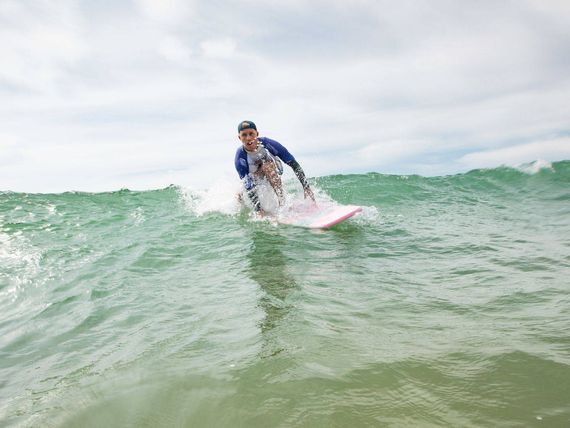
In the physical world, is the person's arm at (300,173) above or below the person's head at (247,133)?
below

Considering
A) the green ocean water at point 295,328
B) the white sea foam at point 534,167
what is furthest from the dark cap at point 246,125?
the white sea foam at point 534,167

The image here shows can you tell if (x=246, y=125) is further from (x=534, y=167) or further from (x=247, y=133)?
(x=534, y=167)

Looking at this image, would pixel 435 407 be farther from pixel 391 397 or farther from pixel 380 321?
pixel 380 321

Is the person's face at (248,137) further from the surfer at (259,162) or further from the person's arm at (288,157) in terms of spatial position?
the person's arm at (288,157)

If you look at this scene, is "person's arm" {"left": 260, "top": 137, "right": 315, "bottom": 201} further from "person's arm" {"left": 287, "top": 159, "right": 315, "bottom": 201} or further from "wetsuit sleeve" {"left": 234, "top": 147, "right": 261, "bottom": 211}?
"wetsuit sleeve" {"left": 234, "top": 147, "right": 261, "bottom": 211}

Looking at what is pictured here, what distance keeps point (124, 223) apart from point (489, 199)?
1041 centimetres

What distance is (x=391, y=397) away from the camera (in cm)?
211

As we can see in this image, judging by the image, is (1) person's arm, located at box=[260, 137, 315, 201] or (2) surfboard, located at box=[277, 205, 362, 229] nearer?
(2) surfboard, located at box=[277, 205, 362, 229]

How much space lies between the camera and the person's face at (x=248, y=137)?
885 cm

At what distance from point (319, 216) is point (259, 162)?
2.11m

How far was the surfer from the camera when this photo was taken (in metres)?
8.96

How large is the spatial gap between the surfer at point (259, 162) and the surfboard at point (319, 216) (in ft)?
1.84

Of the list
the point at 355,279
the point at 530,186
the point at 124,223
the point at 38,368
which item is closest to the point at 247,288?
the point at 355,279

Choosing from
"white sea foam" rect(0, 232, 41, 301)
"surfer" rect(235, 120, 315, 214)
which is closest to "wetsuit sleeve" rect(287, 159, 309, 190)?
"surfer" rect(235, 120, 315, 214)
